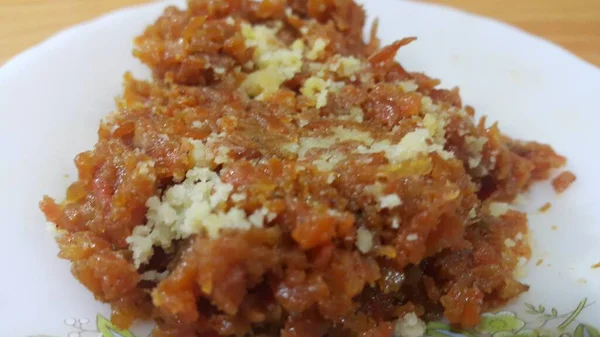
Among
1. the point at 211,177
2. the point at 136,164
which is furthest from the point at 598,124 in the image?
the point at 136,164

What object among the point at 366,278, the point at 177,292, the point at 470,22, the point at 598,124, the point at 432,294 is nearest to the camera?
the point at 177,292

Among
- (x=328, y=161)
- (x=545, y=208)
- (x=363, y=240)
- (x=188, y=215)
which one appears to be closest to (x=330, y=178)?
(x=328, y=161)

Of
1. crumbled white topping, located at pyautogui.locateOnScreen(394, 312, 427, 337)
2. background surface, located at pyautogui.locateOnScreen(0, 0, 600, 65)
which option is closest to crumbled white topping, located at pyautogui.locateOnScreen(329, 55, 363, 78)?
crumbled white topping, located at pyautogui.locateOnScreen(394, 312, 427, 337)

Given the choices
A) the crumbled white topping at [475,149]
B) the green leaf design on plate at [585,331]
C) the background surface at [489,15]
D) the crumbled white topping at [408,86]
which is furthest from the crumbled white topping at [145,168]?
the background surface at [489,15]

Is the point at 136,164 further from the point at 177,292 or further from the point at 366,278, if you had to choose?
the point at 366,278

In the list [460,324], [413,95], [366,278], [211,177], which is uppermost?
[413,95]
